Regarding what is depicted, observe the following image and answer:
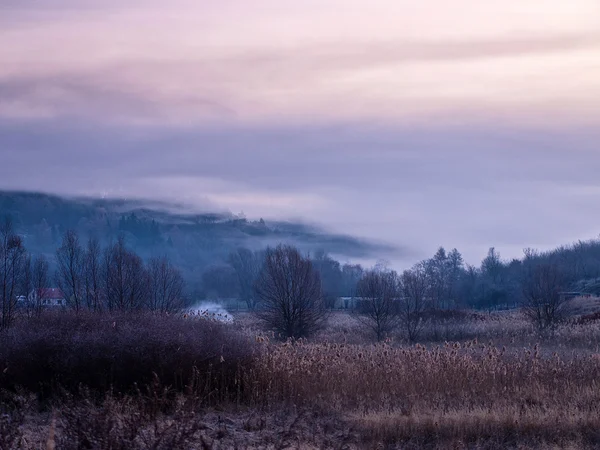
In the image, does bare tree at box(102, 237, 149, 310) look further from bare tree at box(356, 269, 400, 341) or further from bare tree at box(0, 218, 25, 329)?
bare tree at box(356, 269, 400, 341)

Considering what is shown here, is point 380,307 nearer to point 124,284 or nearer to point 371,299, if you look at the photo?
point 371,299

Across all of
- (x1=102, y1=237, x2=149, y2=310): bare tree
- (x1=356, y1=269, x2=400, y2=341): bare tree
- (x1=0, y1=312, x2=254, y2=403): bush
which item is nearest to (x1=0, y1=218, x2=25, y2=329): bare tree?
(x1=102, y1=237, x2=149, y2=310): bare tree

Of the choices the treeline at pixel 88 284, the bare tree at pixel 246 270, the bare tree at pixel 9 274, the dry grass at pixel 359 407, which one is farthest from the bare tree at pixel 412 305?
the bare tree at pixel 246 270

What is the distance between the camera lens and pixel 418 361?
19.8m

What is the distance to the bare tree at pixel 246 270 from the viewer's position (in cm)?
12550

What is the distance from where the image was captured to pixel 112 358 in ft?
52.5

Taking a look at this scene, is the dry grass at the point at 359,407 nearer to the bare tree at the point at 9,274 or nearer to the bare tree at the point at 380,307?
the bare tree at the point at 9,274

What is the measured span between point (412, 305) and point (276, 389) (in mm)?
36648

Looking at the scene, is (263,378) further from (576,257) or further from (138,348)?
(576,257)

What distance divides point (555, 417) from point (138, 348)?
8.31 metres

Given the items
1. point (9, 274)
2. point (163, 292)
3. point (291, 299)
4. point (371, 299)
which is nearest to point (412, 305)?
point (371, 299)

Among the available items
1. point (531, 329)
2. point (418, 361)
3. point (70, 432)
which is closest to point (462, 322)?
point (531, 329)

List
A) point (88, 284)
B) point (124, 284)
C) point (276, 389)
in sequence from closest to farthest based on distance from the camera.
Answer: point (276, 389) < point (124, 284) < point (88, 284)

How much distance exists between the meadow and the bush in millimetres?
23
